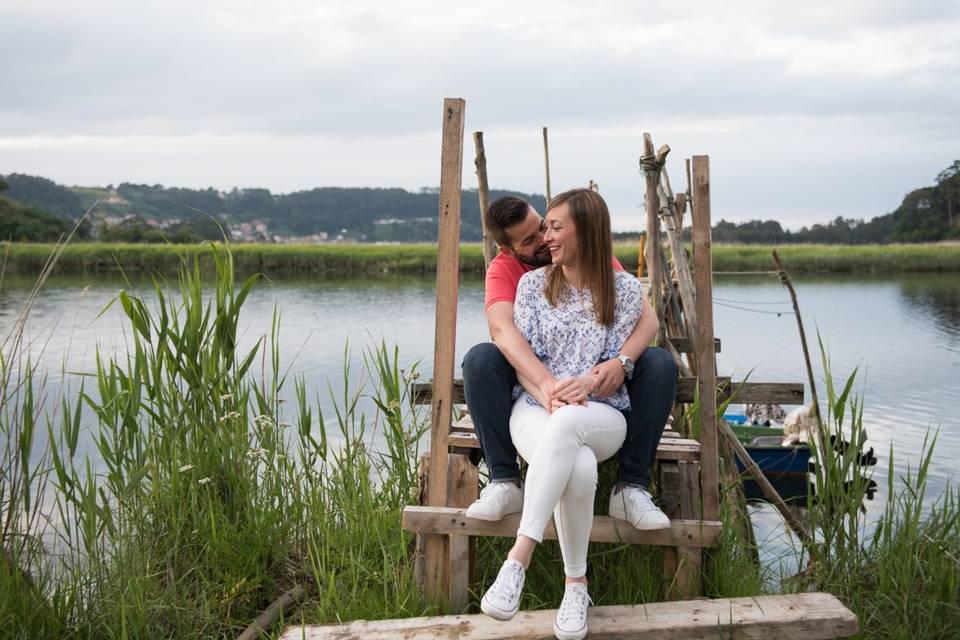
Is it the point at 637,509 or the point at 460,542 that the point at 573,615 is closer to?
the point at 637,509

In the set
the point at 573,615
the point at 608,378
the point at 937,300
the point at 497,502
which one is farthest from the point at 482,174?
the point at 937,300

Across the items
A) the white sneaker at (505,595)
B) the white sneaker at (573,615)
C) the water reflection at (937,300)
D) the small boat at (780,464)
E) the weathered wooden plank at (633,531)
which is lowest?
the small boat at (780,464)

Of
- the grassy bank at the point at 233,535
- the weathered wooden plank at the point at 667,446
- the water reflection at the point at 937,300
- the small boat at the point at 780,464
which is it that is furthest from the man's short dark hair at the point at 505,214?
the water reflection at the point at 937,300

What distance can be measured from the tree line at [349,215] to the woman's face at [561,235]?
3740cm

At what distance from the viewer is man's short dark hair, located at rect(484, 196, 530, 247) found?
3.15 metres

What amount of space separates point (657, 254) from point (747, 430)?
17.2ft

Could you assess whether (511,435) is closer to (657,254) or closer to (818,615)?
(818,615)

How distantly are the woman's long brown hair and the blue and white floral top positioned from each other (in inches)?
1.4

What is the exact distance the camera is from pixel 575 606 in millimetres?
2531

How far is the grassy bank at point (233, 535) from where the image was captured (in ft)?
9.45

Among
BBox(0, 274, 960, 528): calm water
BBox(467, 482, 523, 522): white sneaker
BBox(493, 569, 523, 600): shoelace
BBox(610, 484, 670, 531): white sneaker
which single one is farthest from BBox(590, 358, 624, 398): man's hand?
BBox(0, 274, 960, 528): calm water

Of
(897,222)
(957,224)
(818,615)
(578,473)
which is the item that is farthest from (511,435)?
(897,222)

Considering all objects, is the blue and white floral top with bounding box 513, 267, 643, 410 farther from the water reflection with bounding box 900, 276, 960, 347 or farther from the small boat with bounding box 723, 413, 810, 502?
the water reflection with bounding box 900, 276, 960, 347

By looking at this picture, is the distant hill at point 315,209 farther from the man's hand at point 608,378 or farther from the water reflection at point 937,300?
the man's hand at point 608,378
